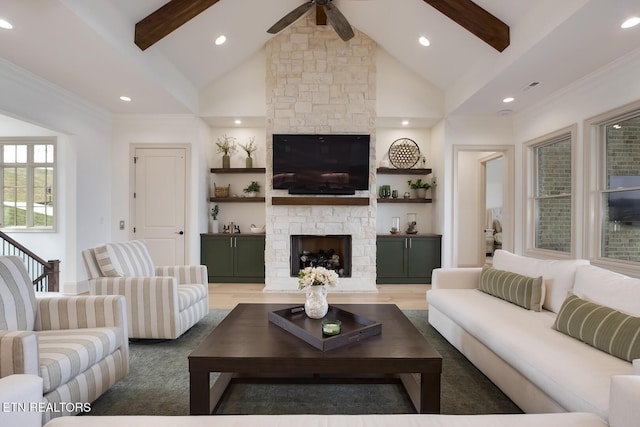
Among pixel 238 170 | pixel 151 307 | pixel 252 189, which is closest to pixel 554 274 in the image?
pixel 151 307

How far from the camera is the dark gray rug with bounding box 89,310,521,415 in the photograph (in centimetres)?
190

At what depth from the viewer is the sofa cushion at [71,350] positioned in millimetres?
1579

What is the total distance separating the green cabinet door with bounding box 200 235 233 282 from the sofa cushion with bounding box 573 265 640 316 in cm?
442

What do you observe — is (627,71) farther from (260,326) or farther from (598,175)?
(260,326)

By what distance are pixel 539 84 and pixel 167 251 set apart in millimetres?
5511

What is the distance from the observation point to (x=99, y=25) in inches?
111

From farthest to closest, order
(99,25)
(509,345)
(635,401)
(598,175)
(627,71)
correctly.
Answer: (598,175)
(627,71)
(99,25)
(509,345)
(635,401)

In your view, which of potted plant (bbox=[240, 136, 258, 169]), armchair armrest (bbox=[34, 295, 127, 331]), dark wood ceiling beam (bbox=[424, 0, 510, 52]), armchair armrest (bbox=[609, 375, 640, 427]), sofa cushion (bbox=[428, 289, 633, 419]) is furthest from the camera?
potted plant (bbox=[240, 136, 258, 169])

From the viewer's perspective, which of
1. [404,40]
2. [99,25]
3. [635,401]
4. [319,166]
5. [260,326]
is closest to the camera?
[635,401]

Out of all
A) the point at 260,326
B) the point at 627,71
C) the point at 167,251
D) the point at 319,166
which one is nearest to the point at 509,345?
the point at 260,326

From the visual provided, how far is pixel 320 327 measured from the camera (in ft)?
6.67

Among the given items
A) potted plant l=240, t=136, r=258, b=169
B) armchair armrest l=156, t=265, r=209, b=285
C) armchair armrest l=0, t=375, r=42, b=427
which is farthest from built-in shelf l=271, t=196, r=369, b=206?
armchair armrest l=0, t=375, r=42, b=427

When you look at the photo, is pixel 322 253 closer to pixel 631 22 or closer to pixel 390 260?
pixel 390 260

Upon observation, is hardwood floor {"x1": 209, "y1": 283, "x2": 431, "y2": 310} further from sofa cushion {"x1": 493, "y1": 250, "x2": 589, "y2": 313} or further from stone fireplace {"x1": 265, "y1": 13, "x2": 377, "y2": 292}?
sofa cushion {"x1": 493, "y1": 250, "x2": 589, "y2": 313}
